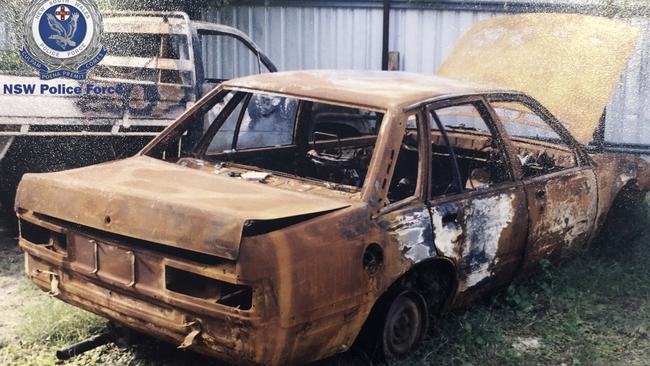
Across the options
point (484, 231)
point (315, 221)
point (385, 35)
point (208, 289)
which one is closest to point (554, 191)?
point (484, 231)

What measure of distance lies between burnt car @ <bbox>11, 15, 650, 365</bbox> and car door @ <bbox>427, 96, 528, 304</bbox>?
0.01 metres

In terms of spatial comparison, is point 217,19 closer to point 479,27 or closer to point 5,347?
point 479,27

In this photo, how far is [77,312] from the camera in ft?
14.2

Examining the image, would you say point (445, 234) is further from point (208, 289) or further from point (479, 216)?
point (208, 289)

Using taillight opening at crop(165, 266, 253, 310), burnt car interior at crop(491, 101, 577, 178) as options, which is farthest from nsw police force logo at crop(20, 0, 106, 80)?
taillight opening at crop(165, 266, 253, 310)

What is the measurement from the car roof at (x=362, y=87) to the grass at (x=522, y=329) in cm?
132

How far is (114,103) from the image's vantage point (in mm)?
6508

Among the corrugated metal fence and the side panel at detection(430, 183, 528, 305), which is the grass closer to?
the side panel at detection(430, 183, 528, 305)

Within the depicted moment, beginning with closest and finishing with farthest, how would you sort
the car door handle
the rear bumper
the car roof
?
the rear bumper < the car door handle < the car roof

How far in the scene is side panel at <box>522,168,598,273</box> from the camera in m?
4.55

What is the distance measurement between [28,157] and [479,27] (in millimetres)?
4710

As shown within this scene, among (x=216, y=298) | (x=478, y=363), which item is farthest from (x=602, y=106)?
(x=216, y=298)

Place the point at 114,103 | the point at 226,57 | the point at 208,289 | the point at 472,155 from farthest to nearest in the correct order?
1. the point at 226,57
2. the point at 114,103
3. the point at 472,155
4. the point at 208,289

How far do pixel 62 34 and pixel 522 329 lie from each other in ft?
18.5
